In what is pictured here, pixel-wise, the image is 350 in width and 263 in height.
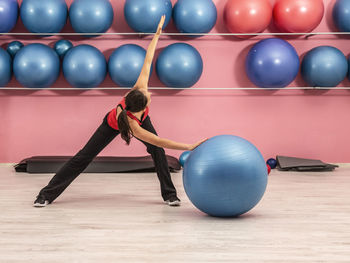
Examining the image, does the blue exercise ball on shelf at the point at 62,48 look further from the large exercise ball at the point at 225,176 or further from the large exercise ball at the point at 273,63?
the large exercise ball at the point at 225,176

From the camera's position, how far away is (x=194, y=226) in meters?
2.79

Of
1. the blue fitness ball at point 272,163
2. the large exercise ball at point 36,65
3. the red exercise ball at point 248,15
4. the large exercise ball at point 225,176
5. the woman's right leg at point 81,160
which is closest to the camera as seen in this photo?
the large exercise ball at point 225,176

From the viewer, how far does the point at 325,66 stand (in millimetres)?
4758

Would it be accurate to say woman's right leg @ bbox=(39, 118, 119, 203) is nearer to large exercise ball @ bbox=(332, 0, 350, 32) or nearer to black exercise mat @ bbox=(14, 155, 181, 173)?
black exercise mat @ bbox=(14, 155, 181, 173)

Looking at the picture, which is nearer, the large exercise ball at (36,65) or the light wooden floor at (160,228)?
the light wooden floor at (160,228)

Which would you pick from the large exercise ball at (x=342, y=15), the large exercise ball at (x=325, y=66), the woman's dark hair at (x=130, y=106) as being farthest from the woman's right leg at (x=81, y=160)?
the large exercise ball at (x=342, y=15)

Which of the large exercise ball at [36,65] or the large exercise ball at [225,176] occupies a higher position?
the large exercise ball at [36,65]

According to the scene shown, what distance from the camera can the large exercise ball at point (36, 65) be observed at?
463 cm

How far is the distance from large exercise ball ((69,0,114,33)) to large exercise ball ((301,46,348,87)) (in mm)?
2134

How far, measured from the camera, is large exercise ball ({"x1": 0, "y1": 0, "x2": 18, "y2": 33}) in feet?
15.5

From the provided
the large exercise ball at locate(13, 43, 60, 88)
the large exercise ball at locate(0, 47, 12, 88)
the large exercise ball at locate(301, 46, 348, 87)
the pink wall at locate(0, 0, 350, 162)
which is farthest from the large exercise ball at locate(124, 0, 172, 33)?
the large exercise ball at locate(301, 46, 348, 87)

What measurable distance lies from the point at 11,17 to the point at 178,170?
2.34m

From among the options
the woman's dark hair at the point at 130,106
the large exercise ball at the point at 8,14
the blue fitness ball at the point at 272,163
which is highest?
the large exercise ball at the point at 8,14

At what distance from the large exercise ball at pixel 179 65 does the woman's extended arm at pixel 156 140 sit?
1.84 m
